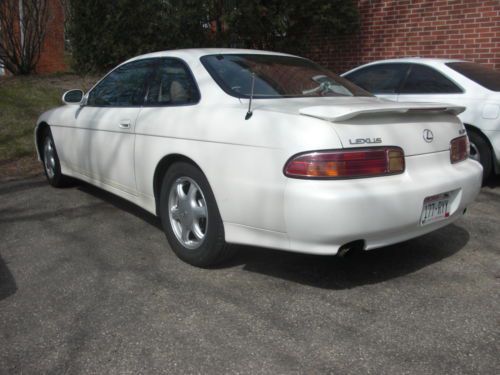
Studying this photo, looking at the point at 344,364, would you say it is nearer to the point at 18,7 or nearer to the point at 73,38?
the point at 73,38

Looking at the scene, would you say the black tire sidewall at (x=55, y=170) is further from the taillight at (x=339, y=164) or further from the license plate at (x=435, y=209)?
the license plate at (x=435, y=209)

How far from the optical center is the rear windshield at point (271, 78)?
376 cm

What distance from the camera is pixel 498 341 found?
2824 millimetres

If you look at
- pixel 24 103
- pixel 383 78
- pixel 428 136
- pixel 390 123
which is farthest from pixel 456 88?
pixel 24 103

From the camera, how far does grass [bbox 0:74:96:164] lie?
836cm

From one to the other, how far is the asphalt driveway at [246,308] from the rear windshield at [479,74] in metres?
1.94

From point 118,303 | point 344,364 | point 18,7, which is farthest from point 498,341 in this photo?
point 18,7

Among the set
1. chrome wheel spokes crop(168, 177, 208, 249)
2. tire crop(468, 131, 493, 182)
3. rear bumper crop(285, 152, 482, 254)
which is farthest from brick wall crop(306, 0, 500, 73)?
chrome wheel spokes crop(168, 177, 208, 249)

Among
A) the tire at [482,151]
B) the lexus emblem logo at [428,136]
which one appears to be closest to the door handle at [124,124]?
the lexus emblem logo at [428,136]

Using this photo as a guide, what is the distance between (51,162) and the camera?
6.16 m

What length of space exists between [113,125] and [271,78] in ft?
4.74

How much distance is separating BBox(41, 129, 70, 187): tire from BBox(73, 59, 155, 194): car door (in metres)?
0.79

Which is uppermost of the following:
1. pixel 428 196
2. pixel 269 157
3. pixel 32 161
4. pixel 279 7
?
pixel 279 7

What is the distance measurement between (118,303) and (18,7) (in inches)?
433
